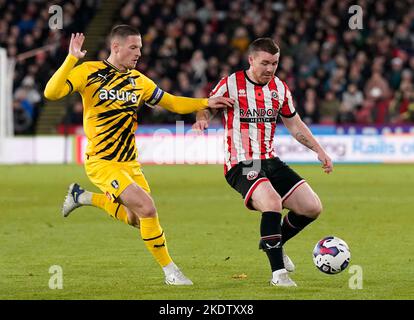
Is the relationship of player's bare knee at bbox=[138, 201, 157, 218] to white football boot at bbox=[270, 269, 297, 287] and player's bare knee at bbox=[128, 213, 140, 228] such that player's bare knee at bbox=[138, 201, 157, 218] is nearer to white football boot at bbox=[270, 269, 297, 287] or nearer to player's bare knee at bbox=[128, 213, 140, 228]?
player's bare knee at bbox=[128, 213, 140, 228]

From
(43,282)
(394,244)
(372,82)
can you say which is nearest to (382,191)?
(394,244)

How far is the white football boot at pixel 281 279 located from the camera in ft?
27.5

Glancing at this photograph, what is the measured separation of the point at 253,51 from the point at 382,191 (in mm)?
9877

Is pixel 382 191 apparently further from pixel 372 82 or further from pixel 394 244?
pixel 372 82

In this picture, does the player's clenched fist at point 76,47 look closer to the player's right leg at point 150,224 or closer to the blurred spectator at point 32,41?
the player's right leg at point 150,224

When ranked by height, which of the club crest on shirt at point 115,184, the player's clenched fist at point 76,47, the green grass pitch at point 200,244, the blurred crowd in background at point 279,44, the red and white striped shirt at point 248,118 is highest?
the blurred crowd in background at point 279,44

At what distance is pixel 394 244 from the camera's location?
1133 centimetres

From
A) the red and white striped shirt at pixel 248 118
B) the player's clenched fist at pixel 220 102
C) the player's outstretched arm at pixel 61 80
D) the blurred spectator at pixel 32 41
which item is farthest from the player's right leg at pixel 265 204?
the blurred spectator at pixel 32 41

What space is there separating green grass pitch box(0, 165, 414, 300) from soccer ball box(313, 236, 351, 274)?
0.12 meters

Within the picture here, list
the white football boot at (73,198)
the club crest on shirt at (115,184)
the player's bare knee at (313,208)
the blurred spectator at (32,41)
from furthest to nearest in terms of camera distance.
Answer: the blurred spectator at (32,41)
the white football boot at (73,198)
the player's bare knee at (313,208)
the club crest on shirt at (115,184)

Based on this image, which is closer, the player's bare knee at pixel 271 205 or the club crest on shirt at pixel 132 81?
the player's bare knee at pixel 271 205

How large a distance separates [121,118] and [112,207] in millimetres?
1072

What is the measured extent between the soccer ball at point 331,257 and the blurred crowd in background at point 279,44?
55.8 ft

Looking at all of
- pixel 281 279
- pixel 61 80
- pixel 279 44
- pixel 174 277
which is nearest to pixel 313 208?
pixel 281 279
